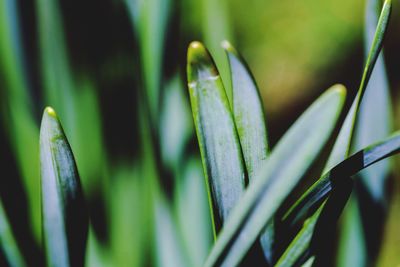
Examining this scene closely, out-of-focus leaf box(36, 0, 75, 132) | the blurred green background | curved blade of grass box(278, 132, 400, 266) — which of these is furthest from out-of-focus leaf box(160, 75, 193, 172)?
curved blade of grass box(278, 132, 400, 266)

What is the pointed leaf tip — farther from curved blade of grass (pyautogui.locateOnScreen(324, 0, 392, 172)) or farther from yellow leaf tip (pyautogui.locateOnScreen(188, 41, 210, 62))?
curved blade of grass (pyautogui.locateOnScreen(324, 0, 392, 172))

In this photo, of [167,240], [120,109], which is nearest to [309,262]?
[167,240]

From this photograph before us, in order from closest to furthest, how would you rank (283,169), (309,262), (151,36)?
1. (283,169)
2. (309,262)
3. (151,36)

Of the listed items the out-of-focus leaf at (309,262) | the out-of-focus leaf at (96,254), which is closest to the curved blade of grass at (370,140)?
the out-of-focus leaf at (309,262)

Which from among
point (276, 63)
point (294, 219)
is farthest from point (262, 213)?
point (276, 63)

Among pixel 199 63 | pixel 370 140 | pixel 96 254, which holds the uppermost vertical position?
pixel 199 63

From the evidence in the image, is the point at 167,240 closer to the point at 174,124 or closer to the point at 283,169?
the point at 174,124
